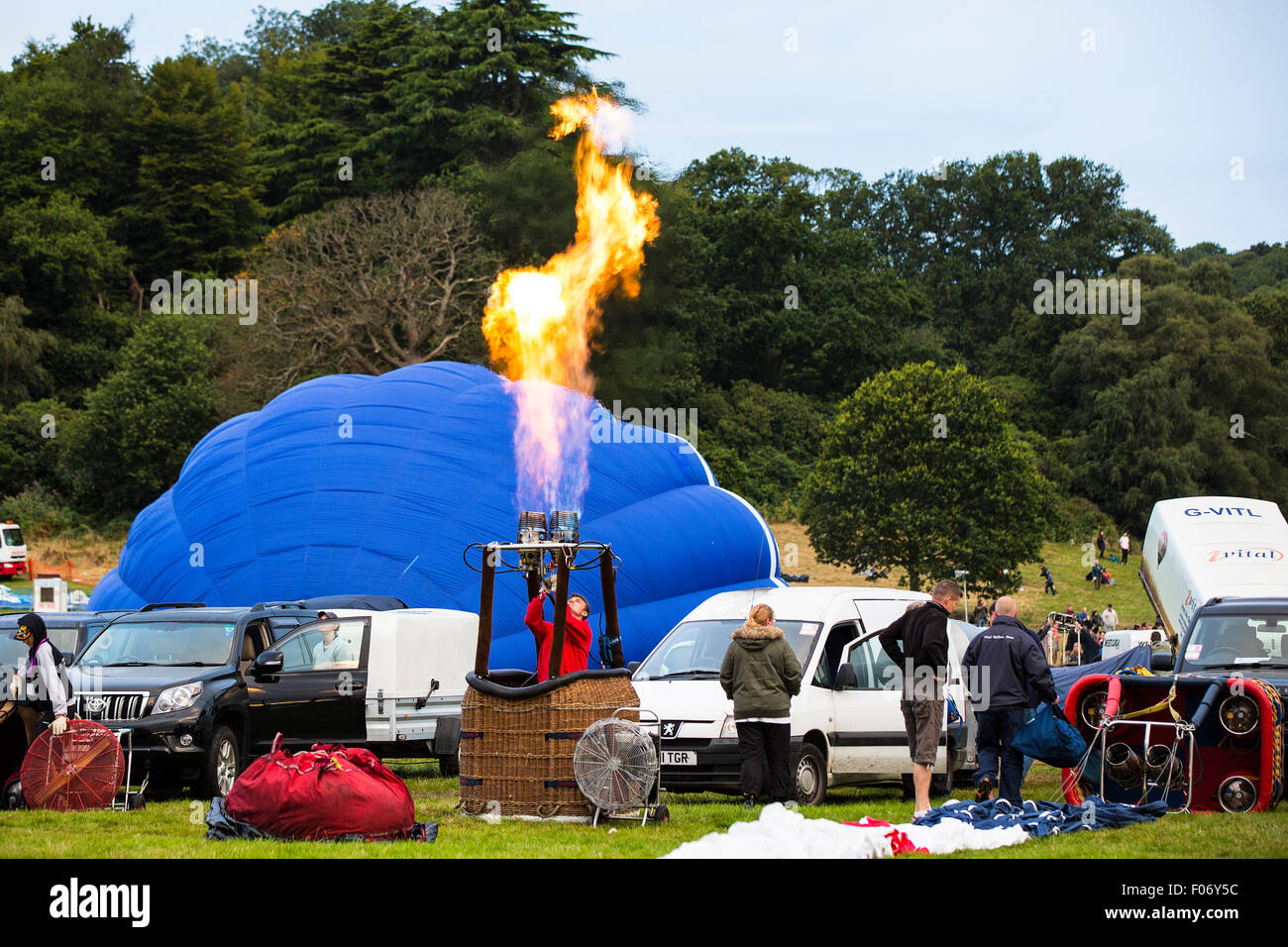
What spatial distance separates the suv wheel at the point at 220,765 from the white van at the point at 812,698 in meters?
3.86

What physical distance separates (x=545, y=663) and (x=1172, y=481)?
60004mm

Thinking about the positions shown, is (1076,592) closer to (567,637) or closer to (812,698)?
(812,698)

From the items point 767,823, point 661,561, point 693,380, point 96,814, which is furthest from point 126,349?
point 767,823

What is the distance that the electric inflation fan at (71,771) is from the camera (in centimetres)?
1161

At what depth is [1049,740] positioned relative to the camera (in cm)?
1090

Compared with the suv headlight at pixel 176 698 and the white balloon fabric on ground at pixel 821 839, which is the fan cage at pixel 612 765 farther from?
the suv headlight at pixel 176 698

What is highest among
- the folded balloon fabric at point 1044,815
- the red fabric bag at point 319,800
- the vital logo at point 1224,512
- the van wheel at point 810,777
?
the vital logo at point 1224,512

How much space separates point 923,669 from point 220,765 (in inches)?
255

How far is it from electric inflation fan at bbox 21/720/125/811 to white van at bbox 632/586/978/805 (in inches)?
180

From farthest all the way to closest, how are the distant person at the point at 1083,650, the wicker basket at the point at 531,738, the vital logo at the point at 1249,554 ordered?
the distant person at the point at 1083,650 → the vital logo at the point at 1249,554 → the wicker basket at the point at 531,738
